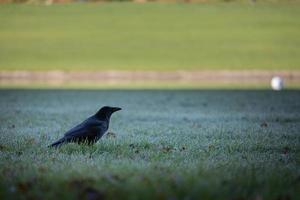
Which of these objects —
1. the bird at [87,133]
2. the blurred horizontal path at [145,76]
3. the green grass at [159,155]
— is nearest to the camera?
the green grass at [159,155]

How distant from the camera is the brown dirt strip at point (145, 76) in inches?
1195

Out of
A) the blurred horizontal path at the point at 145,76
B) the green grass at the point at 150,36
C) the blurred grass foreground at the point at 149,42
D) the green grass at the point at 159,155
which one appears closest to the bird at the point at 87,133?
the green grass at the point at 159,155

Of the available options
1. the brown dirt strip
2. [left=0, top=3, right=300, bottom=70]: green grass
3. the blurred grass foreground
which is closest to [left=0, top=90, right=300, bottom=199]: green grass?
the brown dirt strip

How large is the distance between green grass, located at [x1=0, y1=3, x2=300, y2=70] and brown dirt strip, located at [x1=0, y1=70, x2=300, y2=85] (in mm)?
1815

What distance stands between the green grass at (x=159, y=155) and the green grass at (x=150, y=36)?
20.1 metres

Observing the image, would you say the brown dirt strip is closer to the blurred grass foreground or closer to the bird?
the blurred grass foreground

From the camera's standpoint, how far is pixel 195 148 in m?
8.01

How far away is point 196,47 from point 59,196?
33492mm

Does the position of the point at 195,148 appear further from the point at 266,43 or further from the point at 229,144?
the point at 266,43

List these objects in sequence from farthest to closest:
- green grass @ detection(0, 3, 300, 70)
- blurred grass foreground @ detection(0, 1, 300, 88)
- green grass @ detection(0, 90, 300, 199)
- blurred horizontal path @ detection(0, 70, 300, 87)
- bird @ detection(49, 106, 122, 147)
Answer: green grass @ detection(0, 3, 300, 70) < blurred grass foreground @ detection(0, 1, 300, 88) < blurred horizontal path @ detection(0, 70, 300, 87) < bird @ detection(49, 106, 122, 147) < green grass @ detection(0, 90, 300, 199)

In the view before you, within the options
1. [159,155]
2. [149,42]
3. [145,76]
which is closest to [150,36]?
[149,42]

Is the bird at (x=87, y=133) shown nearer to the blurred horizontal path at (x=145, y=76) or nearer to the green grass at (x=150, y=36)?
the blurred horizontal path at (x=145, y=76)

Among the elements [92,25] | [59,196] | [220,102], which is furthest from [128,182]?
[92,25]

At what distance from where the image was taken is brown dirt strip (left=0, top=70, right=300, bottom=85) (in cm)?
3036
